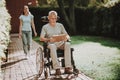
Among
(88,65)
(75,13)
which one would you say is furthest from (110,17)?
(88,65)

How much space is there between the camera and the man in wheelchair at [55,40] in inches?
385

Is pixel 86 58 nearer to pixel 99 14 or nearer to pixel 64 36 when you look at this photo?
pixel 64 36

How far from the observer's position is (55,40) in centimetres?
998

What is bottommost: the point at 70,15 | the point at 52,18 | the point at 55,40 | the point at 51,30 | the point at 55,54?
the point at 70,15

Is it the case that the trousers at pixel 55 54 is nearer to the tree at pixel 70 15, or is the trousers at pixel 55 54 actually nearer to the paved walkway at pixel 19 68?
the paved walkway at pixel 19 68

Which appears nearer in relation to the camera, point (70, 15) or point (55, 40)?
point (55, 40)

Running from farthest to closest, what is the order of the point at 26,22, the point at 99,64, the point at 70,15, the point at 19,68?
the point at 70,15 → the point at 26,22 → the point at 99,64 → the point at 19,68

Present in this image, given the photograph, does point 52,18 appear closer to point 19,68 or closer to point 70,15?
point 19,68

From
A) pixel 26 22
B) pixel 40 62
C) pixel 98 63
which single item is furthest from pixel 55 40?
pixel 26 22

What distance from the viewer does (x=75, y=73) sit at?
10.2 m

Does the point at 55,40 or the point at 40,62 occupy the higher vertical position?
the point at 55,40

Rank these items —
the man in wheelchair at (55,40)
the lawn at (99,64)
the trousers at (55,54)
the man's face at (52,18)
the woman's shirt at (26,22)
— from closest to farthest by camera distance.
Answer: the trousers at (55,54) < the man in wheelchair at (55,40) < the man's face at (52,18) < the lawn at (99,64) < the woman's shirt at (26,22)

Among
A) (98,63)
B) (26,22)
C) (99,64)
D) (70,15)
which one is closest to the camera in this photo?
(99,64)

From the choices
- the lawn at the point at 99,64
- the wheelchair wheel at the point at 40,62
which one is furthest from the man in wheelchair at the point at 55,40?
the lawn at the point at 99,64
